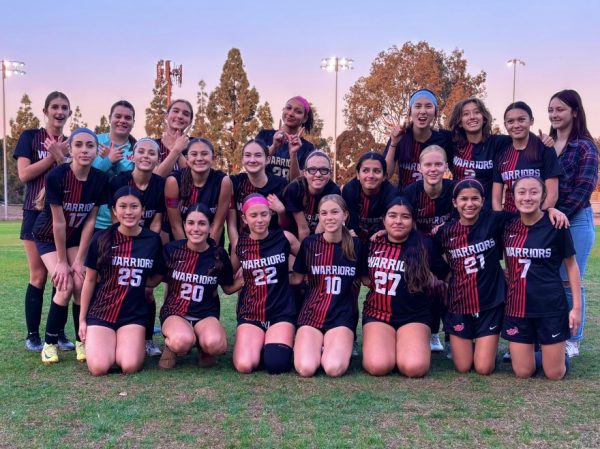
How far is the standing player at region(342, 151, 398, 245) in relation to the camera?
16.2ft

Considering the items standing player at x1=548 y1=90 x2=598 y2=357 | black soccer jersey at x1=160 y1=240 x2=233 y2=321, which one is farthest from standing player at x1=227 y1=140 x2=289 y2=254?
standing player at x1=548 y1=90 x2=598 y2=357

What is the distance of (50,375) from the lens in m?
4.34

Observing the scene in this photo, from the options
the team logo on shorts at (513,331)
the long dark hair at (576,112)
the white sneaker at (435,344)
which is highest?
the long dark hair at (576,112)

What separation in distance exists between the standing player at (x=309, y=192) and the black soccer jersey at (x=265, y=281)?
1.36ft


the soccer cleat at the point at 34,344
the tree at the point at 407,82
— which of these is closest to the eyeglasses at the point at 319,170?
the soccer cleat at the point at 34,344

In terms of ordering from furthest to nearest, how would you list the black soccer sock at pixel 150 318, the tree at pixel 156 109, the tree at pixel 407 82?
the tree at pixel 156 109
the tree at pixel 407 82
the black soccer sock at pixel 150 318

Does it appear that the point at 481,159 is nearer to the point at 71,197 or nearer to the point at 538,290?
the point at 538,290

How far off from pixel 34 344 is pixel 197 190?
198cm

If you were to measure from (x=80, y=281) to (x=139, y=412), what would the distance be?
5.72 feet

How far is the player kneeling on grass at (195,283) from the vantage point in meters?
4.63

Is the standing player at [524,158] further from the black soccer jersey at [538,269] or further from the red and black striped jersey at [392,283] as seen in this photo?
the red and black striped jersey at [392,283]

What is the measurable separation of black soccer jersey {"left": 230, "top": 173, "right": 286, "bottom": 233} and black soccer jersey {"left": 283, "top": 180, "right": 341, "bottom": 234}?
0.50 ft

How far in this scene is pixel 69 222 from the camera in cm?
494

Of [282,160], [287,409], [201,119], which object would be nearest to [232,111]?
[201,119]
